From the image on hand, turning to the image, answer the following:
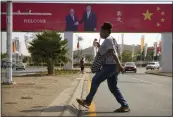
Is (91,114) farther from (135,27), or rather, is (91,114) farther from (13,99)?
(135,27)

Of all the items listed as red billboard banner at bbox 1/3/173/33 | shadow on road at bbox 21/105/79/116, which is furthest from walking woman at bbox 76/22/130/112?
red billboard banner at bbox 1/3/173/33

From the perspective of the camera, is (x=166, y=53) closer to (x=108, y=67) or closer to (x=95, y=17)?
(x=95, y=17)

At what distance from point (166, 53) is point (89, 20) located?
29.2ft

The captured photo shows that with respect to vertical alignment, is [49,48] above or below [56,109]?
above

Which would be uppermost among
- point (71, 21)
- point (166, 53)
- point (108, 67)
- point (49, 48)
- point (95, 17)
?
point (95, 17)

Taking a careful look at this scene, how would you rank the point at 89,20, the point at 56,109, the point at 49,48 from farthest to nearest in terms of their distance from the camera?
the point at 89,20
the point at 49,48
the point at 56,109

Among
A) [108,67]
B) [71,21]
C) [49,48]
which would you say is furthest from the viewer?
[71,21]

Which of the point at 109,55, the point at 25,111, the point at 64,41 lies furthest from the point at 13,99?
the point at 64,41

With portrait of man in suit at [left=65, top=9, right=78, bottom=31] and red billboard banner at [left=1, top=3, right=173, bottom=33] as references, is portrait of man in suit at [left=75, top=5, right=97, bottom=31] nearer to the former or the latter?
red billboard banner at [left=1, top=3, right=173, bottom=33]

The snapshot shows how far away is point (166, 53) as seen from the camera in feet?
138

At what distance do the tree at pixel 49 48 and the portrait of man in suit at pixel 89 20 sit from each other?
10.4 metres

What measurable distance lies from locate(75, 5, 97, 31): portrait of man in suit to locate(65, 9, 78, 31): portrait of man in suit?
1.23ft

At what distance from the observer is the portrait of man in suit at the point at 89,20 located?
40688 mm

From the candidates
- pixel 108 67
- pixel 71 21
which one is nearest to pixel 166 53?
pixel 71 21
